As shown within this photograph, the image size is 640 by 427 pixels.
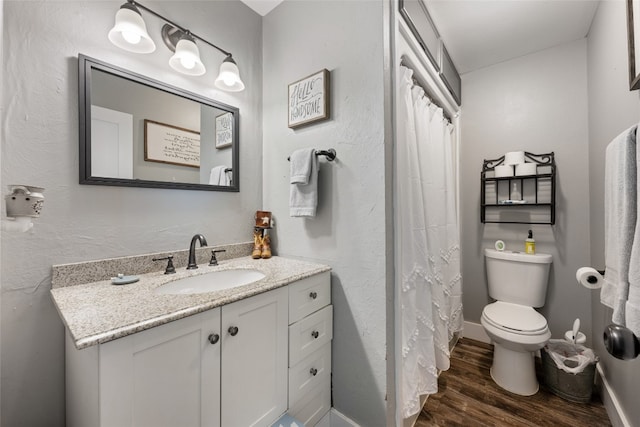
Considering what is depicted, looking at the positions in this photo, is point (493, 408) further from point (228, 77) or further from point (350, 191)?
point (228, 77)

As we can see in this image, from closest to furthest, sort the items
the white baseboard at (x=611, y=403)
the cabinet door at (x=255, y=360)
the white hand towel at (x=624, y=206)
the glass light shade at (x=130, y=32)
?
the white hand towel at (x=624, y=206)
the cabinet door at (x=255, y=360)
the glass light shade at (x=130, y=32)
the white baseboard at (x=611, y=403)

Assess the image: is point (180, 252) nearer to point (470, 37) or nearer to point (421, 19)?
point (421, 19)

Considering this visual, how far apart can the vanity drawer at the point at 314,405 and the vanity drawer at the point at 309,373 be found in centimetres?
2

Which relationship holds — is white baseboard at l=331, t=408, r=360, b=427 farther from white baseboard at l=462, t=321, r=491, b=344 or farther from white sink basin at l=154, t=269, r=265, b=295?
white baseboard at l=462, t=321, r=491, b=344

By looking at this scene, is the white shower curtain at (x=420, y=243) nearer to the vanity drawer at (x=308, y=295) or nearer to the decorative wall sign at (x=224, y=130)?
the vanity drawer at (x=308, y=295)

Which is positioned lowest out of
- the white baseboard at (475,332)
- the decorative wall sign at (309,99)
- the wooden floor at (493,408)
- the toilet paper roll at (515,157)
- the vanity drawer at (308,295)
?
the wooden floor at (493,408)

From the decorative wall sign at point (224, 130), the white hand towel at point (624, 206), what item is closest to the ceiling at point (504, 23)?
the decorative wall sign at point (224, 130)

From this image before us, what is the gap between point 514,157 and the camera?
201 cm

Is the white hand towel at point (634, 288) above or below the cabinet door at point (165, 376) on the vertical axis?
above

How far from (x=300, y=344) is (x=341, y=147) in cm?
98

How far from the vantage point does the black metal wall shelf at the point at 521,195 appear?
1.96m

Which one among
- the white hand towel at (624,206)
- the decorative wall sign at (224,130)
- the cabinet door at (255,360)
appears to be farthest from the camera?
the decorative wall sign at (224,130)

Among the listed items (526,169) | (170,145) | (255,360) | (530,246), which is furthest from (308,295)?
(526,169)

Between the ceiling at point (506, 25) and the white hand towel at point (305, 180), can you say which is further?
the ceiling at point (506, 25)
